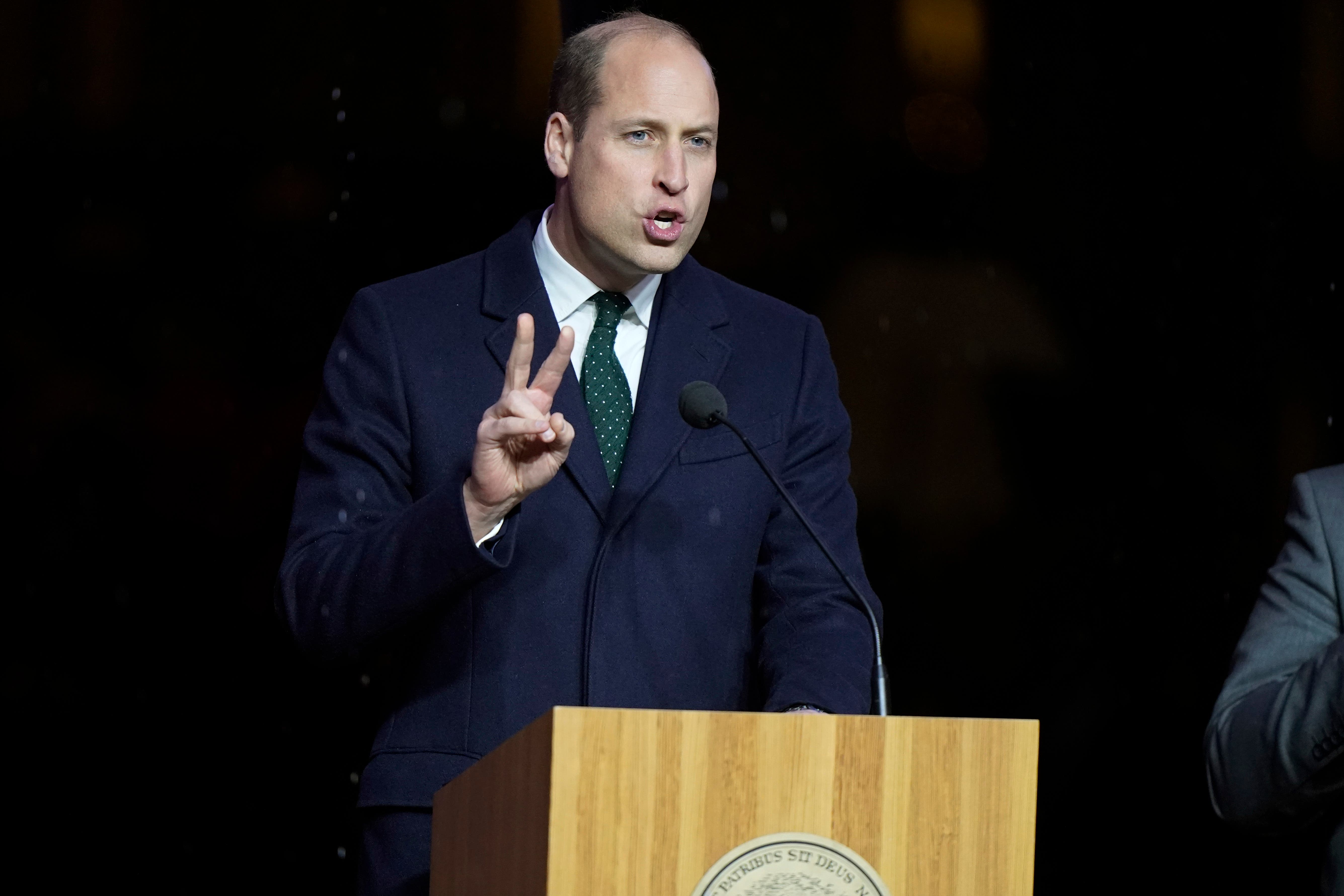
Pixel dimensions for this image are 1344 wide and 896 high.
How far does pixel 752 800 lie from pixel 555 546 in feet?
2.39

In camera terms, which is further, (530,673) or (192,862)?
(192,862)

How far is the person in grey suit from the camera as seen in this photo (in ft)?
6.96

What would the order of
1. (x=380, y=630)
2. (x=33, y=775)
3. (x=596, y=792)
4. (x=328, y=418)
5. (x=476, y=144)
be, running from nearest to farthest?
(x=596, y=792), (x=380, y=630), (x=328, y=418), (x=33, y=775), (x=476, y=144)

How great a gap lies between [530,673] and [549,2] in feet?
5.05

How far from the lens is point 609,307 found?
87.6 inches

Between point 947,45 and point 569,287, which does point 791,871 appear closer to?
point 569,287

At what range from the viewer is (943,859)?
4.62 feet

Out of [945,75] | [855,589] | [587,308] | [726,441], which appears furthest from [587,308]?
[945,75]

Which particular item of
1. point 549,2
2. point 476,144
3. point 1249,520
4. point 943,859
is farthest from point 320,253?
point 943,859

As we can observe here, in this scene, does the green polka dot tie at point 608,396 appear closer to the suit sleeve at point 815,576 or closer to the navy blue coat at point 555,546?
the navy blue coat at point 555,546

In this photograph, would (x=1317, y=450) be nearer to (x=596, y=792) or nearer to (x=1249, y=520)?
(x=1249, y=520)

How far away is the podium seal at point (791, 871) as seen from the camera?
53.0 inches

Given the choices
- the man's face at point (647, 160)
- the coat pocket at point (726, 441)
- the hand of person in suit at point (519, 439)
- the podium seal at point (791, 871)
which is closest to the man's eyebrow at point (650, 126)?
the man's face at point (647, 160)

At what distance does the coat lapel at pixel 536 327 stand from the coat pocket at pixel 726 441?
0.08m
